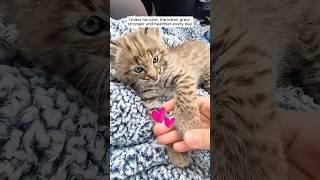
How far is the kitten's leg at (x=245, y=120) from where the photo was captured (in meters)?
1.01

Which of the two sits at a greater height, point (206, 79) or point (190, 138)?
point (206, 79)

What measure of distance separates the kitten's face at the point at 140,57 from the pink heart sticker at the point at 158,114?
0.07m

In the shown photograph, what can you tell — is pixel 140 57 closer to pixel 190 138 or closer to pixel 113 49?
pixel 113 49

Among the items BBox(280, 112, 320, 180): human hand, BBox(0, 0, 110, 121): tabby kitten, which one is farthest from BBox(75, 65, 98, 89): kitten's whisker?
BBox(280, 112, 320, 180): human hand

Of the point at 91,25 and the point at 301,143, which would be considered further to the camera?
the point at 301,143

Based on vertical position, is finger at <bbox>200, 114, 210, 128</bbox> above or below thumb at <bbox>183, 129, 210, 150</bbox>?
above

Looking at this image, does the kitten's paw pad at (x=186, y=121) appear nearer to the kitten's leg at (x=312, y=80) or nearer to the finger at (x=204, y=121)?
the finger at (x=204, y=121)

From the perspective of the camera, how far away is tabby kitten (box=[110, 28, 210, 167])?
954mm

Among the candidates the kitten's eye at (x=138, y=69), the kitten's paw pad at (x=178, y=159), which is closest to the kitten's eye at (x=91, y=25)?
the kitten's eye at (x=138, y=69)

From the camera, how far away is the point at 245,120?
1020mm

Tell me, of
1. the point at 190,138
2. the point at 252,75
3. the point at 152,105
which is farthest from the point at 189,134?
the point at 252,75

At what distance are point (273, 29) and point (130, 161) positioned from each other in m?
0.48

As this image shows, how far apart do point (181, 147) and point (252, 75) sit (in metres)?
0.25

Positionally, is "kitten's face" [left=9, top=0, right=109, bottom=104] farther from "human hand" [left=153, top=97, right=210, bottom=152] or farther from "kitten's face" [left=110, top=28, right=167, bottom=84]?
"human hand" [left=153, top=97, right=210, bottom=152]
